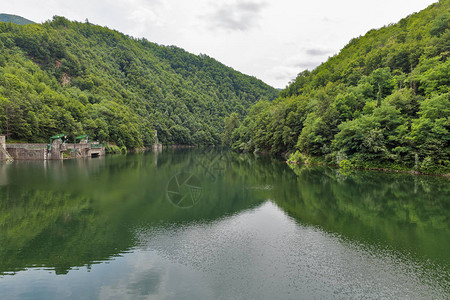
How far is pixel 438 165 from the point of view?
3616 centimetres

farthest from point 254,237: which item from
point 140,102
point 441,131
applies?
point 140,102

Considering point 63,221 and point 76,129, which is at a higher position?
point 76,129


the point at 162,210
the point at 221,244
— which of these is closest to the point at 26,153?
the point at 162,210

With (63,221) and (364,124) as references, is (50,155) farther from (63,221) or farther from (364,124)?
(364,124)

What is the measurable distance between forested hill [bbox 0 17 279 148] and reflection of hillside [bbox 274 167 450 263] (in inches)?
2529

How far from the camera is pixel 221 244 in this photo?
14.2 metres

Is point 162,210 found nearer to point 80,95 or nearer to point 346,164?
point 346,164

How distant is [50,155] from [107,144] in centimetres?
2765

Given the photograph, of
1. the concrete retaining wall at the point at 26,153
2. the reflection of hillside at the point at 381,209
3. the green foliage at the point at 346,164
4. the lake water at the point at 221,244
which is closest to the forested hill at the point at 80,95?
the concrete retaining wall at the point at 26,153

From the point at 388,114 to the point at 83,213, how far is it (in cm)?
4174

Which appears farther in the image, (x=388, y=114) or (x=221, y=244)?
(x=388, y=114)

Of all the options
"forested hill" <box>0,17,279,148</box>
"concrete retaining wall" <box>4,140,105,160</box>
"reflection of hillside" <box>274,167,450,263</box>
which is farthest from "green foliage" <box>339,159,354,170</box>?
"forested hill" <box>0,17,279,148</box>

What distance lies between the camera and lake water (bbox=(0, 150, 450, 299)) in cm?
1015

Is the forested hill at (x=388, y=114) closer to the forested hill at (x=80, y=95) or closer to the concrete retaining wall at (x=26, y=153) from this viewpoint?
the concrete retaining wall at (x=26, y=153)
